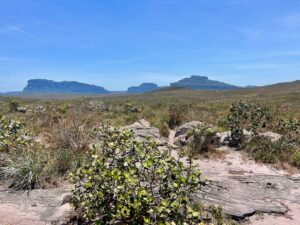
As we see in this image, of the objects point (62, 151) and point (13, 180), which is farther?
point (62, 151)

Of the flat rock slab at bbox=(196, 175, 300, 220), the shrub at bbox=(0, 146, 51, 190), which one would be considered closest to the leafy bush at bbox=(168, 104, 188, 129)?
the flat rock slab at bbox=(196, 175, 300, 220)

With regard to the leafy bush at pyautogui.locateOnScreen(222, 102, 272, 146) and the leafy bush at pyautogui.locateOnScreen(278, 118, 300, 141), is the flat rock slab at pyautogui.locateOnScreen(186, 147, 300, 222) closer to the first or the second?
the leafy bush at pyautogui.locateOnScreen(222, 102, 272, 146)

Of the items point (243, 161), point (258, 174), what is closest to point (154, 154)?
point (258, 174)

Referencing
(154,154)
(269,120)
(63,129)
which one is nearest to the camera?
(154,154)

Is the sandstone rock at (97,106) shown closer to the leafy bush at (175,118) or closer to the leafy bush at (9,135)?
the leafy bush at (175,118)

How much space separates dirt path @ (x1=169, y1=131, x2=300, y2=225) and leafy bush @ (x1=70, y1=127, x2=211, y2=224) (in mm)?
1677

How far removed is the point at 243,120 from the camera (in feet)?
44.2

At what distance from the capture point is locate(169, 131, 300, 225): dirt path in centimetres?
638

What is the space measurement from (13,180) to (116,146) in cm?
325

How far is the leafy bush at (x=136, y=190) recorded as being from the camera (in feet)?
15.3

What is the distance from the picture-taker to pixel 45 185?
24.6 feet

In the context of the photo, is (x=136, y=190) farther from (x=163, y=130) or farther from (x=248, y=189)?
(x=163, y=130)

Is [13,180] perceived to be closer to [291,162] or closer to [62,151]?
[62,151]

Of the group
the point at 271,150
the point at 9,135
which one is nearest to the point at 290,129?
the point at 271,150
